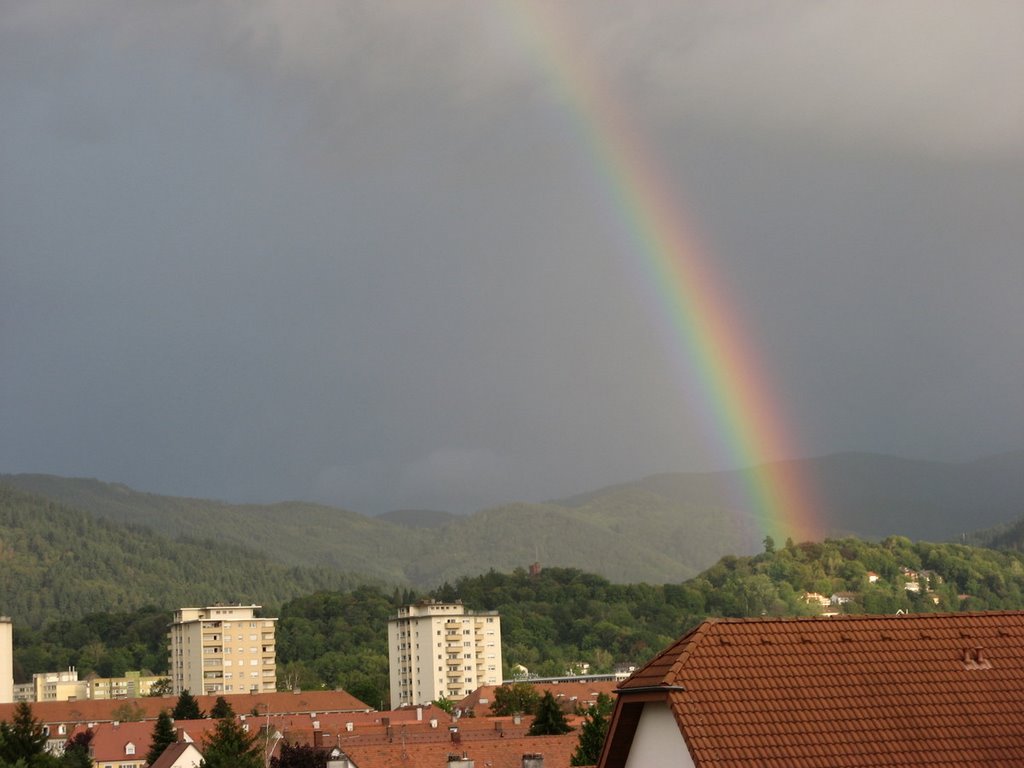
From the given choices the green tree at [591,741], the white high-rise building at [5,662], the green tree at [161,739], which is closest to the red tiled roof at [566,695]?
the green tree at [161,739]

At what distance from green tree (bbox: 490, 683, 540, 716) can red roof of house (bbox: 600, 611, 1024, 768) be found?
102891mm

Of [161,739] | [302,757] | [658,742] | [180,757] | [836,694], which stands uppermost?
[836,694]

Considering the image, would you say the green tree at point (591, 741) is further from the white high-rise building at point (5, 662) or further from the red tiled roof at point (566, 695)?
the white high-rise building at point (5, 662)

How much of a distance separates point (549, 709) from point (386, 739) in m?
8.70

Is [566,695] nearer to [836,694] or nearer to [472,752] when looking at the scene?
[472,752]

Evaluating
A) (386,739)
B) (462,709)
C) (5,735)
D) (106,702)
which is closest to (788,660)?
(5,735)

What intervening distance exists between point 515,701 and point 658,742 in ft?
356

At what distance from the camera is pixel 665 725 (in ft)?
69.2

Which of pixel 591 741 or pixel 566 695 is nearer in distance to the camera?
pixel 591 741

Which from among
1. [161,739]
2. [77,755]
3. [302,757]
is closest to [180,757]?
[77,755]

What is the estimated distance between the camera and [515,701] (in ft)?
420

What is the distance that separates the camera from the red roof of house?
20.2m

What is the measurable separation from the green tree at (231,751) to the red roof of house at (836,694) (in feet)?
137

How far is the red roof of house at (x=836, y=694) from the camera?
20.2 m
